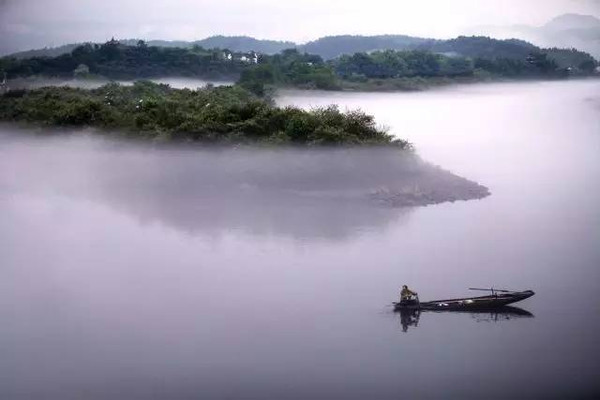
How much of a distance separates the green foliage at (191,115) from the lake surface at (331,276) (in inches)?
8.6

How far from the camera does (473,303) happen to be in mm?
3775

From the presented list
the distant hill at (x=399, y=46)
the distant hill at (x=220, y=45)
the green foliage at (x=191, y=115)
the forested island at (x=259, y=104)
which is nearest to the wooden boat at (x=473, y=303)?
the forested island at (x=259, y=104)

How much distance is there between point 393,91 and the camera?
15.8 feet

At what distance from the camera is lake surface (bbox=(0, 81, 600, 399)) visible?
3.40m

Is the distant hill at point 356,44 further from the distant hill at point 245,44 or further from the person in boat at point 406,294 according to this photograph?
the person in boat at point 406,294

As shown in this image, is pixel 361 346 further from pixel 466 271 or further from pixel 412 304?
pixel 466 271

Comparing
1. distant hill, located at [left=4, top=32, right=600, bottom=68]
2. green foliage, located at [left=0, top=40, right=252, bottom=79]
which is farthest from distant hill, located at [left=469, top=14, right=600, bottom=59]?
green foliage, located at [left=0, top=40, right=252, bottom=79]

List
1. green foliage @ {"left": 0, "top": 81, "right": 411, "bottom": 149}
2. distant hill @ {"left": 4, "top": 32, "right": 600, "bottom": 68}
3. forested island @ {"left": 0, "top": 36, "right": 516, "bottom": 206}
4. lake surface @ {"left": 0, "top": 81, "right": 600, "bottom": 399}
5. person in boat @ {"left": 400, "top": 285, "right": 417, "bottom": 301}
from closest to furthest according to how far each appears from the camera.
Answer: lake surface @ {"left": 0, "top": 81, "right": 600, "bottom": 399}, person in boat @ {"left": 400, "top": 285, "right": 417, "bottom": 301}, distant hill @ {"left": 4, "top": 32, "right": 600, "bottom": 68}, forested island @ {"left": 0, "top": 36, "right": 516, "bottom": 206}, green foliage @ {"left": 0, "top": 81, "right": 411, "bottom": 149}

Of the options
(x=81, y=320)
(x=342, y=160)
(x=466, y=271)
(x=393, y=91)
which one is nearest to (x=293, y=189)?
(x=342, y=160)

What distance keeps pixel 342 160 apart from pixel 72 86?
11.6ft

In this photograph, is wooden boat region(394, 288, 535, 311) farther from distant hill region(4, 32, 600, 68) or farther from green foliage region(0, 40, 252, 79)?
green foliage region(0, 40, 252, 79)

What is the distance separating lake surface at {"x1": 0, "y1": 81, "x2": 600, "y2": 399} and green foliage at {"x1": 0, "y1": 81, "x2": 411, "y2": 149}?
0.22m

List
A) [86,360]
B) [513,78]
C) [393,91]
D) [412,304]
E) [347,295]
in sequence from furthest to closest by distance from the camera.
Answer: [393,91]
[513,78]
[347,295]
[412,304]
[86,360]

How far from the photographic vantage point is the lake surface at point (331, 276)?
3398 mm
